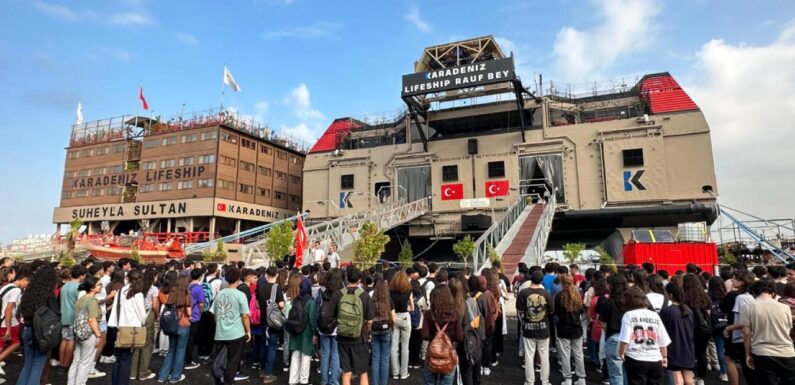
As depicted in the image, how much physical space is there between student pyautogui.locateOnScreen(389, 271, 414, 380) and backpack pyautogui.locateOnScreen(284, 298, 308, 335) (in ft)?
4.46

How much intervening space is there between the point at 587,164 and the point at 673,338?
23.2 meters

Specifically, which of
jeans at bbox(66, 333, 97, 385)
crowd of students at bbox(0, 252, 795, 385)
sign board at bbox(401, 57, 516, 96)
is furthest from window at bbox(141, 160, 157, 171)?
jeans at bbox(66, 333, 97, 385)

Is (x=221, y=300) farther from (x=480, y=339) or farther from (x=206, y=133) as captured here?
(x=206, y=133)

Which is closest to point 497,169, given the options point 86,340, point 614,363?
point 614,363

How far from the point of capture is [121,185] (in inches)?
1574

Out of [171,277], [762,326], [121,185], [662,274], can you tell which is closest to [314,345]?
[171,277]

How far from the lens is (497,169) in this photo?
94.4 feet

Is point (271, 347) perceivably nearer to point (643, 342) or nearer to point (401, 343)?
point (401, 343)

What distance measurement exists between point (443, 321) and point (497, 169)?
24570 millimetres

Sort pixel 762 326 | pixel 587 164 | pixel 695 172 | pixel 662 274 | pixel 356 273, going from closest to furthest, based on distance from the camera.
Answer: pixel 762 326 < pixel 356 273 < pixel 662 274 < pixel 695 172 < pixel 587 164

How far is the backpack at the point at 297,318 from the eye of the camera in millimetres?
6370

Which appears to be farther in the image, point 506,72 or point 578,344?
point 506,72

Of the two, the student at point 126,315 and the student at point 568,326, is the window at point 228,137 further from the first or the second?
the student at point 568,326

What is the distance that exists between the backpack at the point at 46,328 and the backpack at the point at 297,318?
2.95m
